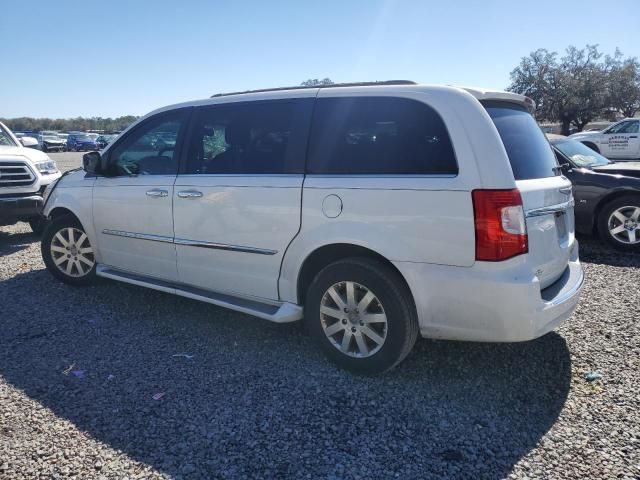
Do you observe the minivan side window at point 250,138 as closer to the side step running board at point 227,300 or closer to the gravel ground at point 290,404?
the side step running board at point 227,300

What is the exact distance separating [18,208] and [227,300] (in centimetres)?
498

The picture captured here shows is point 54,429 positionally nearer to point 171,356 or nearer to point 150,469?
point 150,469

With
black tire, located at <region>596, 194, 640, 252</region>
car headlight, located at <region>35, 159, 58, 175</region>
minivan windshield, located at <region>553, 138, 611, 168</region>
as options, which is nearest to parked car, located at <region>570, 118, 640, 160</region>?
minivan windshield, located at <region>553, 138, 611, 168</region>

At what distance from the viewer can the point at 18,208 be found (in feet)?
24.0

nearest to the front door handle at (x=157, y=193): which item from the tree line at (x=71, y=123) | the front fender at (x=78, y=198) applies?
the front fender at (x=78, y=198)

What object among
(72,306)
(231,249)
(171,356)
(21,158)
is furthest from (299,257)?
(21,158)

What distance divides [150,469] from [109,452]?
300 mm

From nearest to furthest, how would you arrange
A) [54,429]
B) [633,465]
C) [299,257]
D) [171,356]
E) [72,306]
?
[633,465] < [54,429] < [299,257] < [171,356] < [72,306]

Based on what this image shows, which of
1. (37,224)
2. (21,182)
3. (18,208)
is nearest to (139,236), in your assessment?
(18,208)

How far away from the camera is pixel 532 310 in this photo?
2.95 meters

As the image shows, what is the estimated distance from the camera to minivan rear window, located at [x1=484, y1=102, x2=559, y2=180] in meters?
3.17

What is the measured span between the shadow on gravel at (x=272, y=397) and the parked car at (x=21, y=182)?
130 inches

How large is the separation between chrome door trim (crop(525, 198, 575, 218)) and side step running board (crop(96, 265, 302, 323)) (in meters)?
1.69

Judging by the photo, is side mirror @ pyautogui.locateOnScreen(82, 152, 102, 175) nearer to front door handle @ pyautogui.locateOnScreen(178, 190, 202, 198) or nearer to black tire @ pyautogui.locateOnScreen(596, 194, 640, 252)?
front door handle @ pyautogui.locateOnScreen(178, 190, 202, 198)
